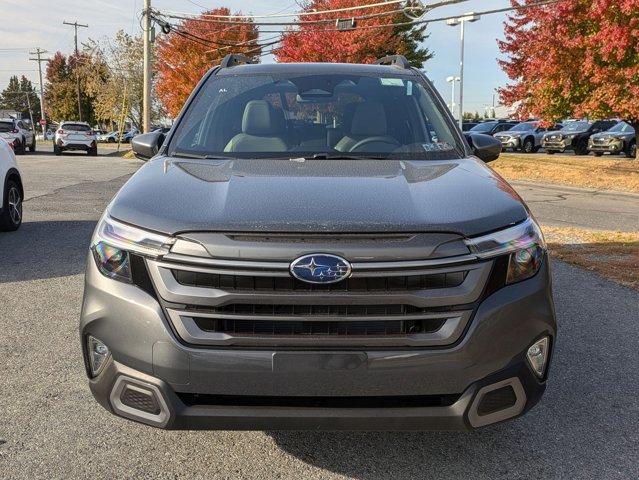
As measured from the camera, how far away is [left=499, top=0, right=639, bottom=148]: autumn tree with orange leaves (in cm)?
1659

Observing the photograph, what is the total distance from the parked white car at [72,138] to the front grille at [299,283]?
3242cm

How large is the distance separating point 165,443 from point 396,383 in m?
1.28

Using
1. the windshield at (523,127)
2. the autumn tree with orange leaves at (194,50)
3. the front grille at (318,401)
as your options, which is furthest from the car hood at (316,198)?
the autumn tree with orange leaves at (194,50)

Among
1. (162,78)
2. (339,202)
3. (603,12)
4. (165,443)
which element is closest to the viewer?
(339,202)

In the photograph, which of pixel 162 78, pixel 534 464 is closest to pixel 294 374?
pixel 534 464

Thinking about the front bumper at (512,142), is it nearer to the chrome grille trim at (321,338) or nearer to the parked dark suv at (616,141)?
the parked dark suv at (616,141)

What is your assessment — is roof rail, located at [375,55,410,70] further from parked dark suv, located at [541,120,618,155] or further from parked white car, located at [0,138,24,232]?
parked dark suv, located at [541,120,618,155]

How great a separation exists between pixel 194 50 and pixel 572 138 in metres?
23.4

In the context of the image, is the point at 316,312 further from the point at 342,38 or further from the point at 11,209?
the point at 342,38

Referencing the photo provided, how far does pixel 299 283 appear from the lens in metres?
2.44

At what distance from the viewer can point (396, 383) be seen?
2438 millimetres

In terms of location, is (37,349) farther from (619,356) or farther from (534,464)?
(619,356)

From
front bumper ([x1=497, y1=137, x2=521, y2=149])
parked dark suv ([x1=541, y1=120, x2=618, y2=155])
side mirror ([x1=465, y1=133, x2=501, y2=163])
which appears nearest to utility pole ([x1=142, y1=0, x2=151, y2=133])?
front bumper ([x1=497, y1=137, x2=521, y2=149])

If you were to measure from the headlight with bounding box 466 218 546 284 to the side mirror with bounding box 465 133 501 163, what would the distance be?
1.44m
